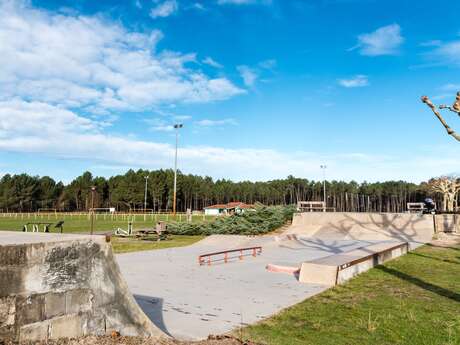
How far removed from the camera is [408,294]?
8820 mm

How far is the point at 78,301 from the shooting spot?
4445mm

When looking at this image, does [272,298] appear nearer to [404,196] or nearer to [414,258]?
[414,258]

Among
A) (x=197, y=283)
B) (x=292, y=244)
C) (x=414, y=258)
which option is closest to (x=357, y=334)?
(x=197, y=283)

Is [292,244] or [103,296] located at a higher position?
[103,296]

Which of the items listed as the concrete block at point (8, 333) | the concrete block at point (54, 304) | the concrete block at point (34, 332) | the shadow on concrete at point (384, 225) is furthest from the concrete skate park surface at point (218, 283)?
the concrete block at point (8, 333)

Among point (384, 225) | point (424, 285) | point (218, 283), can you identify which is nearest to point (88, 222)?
point (384, 225)

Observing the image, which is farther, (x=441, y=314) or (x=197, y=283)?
(x=197, y=283)

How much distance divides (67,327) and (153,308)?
3679 mm

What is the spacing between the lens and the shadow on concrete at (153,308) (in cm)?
682

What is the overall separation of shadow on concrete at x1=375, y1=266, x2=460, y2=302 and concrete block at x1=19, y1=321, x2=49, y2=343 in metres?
8.08

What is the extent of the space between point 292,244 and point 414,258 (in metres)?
7.82

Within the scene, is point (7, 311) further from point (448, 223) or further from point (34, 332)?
point (448, 223)

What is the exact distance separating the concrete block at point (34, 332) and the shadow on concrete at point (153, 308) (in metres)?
2.66

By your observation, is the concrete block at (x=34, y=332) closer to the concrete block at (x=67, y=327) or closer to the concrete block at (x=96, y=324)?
the concrete block at (x=67, y=327)
